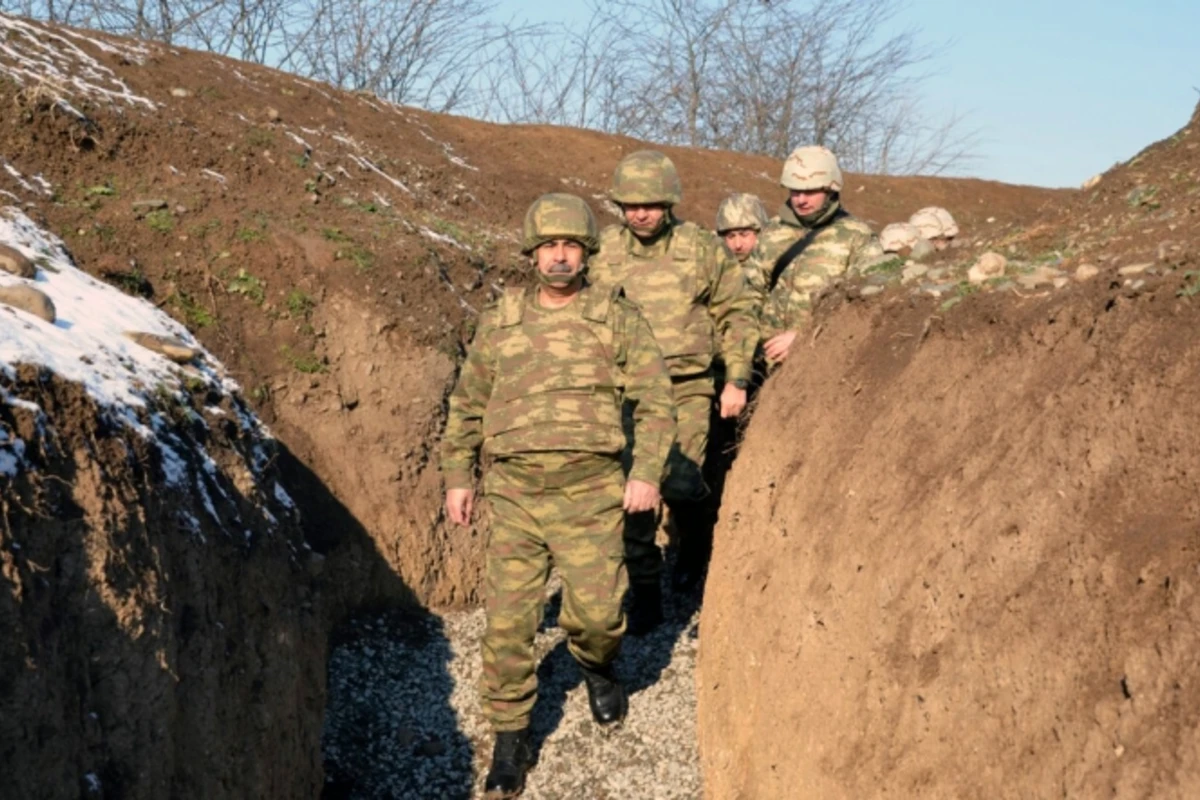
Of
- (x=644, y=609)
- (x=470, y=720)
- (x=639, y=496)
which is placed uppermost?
(x=639, y=496)

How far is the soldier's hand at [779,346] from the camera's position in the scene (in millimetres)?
7242

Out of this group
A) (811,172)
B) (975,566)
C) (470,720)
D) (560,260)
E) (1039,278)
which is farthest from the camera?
Result: (811,172)

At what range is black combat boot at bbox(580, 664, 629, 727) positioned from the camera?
22.6 ft

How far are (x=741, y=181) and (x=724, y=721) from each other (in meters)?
11.7

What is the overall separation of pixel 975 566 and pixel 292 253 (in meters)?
5.82

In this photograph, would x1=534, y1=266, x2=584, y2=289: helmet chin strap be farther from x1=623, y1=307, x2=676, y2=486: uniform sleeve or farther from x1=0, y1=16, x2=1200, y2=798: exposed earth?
x1=0, y1=16, x2=1200, y2=798: exposed earth

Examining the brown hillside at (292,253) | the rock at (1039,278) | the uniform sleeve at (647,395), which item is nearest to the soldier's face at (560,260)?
the uniform sleeve at (647,395)

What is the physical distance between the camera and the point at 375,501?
852cm

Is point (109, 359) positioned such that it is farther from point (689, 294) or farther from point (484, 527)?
point (484, 527)

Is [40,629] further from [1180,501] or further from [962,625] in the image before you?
[1180,501]

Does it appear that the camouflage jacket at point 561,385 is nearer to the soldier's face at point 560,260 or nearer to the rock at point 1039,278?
the soldier's face at point 560,260

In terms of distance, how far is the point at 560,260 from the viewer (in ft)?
20.2

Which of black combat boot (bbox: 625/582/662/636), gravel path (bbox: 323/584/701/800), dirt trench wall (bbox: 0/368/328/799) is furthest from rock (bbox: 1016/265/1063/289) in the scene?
dirt trench wall (bbox: 0/368/328/799)

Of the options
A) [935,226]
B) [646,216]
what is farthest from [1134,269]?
[935,226]
